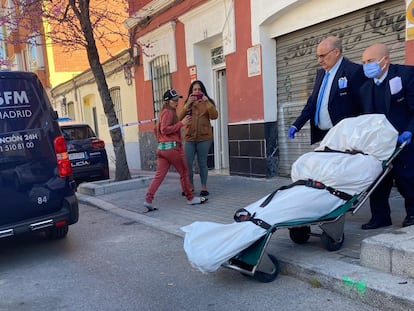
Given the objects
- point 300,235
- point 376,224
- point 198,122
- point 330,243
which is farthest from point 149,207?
point 376,224

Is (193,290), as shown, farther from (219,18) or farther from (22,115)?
(219,18)

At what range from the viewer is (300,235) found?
3.85 meters

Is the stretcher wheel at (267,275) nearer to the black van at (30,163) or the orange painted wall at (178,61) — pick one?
the black van at (30,163)

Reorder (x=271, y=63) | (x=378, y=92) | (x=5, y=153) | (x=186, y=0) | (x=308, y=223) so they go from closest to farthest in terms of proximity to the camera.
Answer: (x=308, y=223) → (x=378, y=92) → (x=5, y=153) → (x=271, y=63) → (x=186, y=0)

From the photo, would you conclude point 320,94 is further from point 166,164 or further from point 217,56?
point 217,56

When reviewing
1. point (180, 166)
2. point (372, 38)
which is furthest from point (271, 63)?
point (180, 166)

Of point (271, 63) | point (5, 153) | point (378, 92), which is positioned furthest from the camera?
point (271, 63)

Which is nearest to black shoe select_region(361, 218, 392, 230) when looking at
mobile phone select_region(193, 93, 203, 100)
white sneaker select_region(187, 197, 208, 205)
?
white sneaker select_region(187, 197, 208, 205)

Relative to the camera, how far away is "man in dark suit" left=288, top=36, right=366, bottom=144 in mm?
3916

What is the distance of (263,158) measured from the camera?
7602mm

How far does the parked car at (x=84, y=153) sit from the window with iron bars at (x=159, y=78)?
2626mm

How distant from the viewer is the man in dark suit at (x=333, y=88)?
3.92m

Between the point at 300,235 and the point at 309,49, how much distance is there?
4133mm

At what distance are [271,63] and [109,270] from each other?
5.22 m
